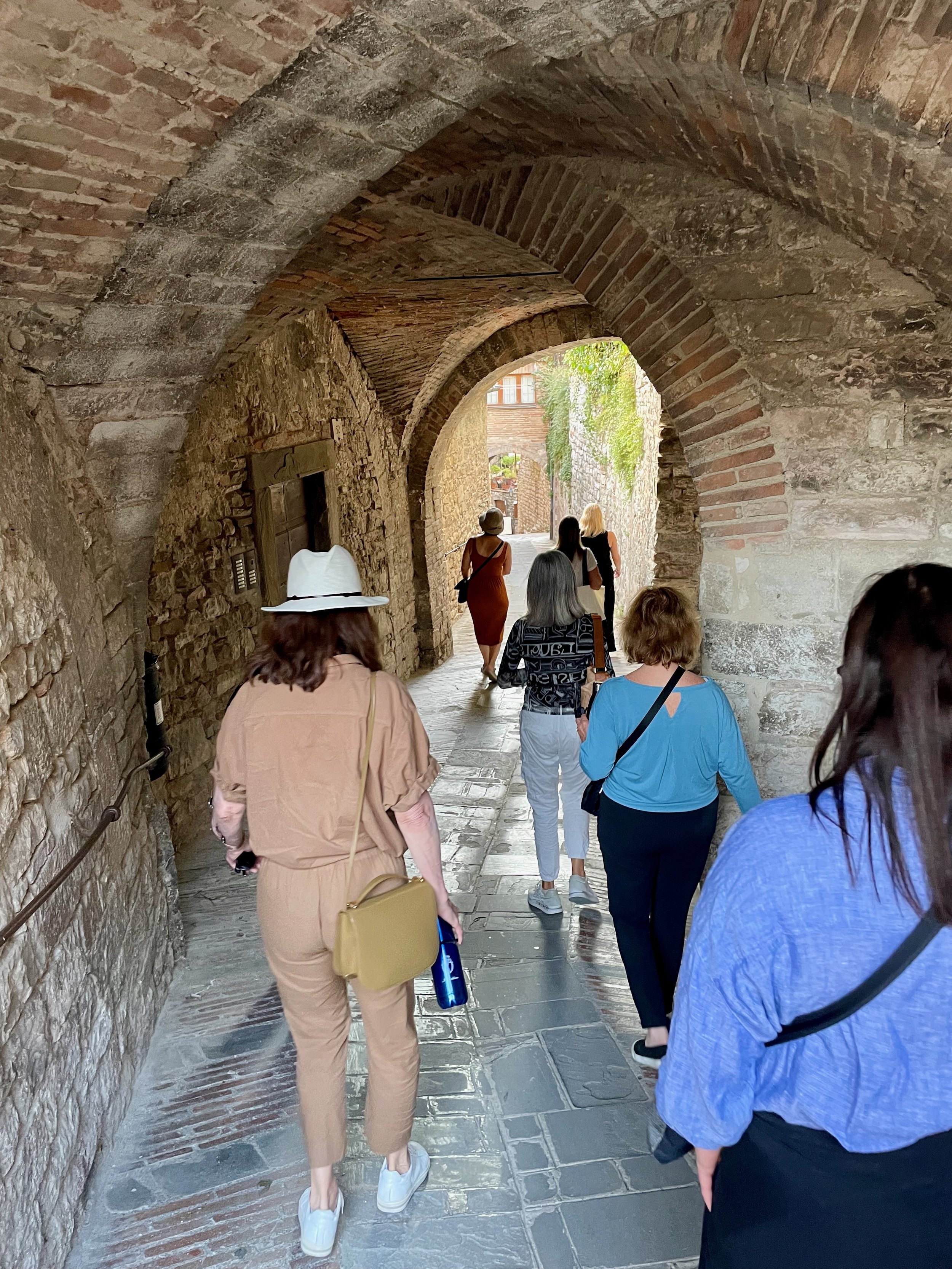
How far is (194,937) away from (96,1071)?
4.64ft

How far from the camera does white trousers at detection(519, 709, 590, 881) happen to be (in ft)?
14.0

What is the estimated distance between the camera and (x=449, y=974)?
104 inches

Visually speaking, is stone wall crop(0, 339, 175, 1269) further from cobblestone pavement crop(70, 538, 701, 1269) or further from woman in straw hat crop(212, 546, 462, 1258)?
woman in straw hat crop(212, 546, 462, 1258)

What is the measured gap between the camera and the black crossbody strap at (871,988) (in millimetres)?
1334

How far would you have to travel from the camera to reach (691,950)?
4.95 ft

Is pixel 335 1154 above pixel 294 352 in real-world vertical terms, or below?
below

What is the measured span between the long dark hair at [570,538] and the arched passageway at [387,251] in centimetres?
209

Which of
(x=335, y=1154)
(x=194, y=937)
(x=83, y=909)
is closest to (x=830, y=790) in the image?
(x=335, y=1154)

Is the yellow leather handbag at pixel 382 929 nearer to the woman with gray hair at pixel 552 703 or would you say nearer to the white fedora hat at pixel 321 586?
the white fedora hat at pixel 321 586

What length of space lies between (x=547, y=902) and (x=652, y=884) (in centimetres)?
134

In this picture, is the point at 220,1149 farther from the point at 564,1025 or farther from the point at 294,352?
the point at 294,352

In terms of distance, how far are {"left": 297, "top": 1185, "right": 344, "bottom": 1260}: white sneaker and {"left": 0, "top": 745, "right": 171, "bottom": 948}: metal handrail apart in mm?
1050

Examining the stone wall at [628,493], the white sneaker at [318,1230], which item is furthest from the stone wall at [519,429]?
the white sneaker at [318,1230]

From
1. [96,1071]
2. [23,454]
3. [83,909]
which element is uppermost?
[23,454]
